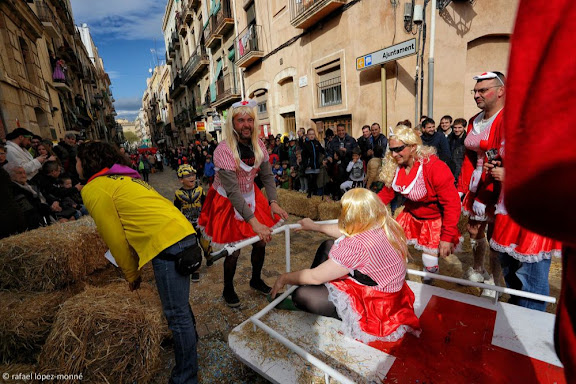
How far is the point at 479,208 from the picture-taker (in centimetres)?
279

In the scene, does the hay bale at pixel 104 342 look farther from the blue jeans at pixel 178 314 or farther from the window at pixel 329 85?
the window at pixel 329 85

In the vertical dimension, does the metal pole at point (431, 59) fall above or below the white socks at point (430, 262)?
above

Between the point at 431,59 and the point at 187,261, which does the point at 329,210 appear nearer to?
the point at 187,261

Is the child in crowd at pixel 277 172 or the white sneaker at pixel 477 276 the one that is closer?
the white sneaker at pixel 477 276

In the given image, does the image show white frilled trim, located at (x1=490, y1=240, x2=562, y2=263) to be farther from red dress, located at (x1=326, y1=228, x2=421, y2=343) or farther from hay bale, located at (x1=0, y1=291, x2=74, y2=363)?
hay bale, located at (x1=0, y1=291, x2=74, y2=363)

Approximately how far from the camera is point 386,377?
184 centimetres

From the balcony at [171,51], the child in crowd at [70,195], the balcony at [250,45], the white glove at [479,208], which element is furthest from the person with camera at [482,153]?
the balcony at [171,51]

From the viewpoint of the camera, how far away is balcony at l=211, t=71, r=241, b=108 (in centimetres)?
1938

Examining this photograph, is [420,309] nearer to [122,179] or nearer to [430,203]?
[430,203]

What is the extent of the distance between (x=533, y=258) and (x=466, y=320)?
0.70 metres

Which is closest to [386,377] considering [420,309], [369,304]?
[369,304]

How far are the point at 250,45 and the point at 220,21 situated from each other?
5608mm

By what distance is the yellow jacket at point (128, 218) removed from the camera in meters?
1.92

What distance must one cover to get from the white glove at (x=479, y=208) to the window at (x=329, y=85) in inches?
329
